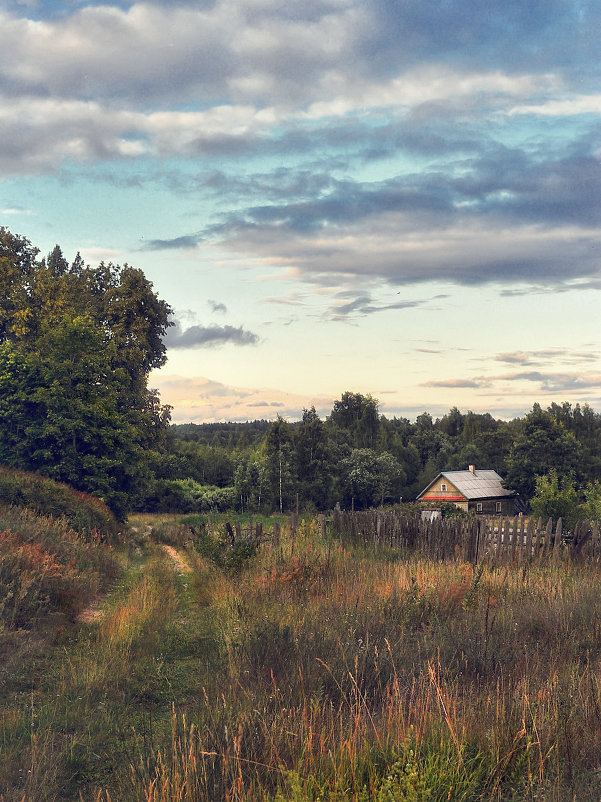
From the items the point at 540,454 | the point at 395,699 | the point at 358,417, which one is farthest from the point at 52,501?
the point at 358,417

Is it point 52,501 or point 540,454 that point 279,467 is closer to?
point 540,454

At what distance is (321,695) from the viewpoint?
5.05 meters

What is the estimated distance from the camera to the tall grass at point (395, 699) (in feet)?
12.2

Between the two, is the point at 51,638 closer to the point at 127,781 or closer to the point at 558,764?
the point at 127,781

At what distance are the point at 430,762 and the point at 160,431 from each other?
37.4 metres

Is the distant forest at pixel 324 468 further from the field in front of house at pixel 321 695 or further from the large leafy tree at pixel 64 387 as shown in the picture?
the field in front of house at pixel 321 695

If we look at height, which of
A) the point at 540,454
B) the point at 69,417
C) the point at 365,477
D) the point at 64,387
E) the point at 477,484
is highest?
the point at 64,387

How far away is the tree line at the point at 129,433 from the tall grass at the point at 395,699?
17264mm

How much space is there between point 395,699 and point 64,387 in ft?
76.6

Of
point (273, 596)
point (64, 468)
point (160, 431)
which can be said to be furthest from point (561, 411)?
point (273, 596)

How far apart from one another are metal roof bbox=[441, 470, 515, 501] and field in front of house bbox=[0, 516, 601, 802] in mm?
55603

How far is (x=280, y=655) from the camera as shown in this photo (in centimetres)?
634

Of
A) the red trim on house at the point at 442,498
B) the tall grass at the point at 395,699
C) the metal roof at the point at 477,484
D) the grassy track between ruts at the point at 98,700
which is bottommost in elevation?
the red trim on house at the point at 442,498

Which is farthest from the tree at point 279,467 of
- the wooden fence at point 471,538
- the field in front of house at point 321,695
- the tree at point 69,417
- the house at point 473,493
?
the field in front of house at point 321,695
